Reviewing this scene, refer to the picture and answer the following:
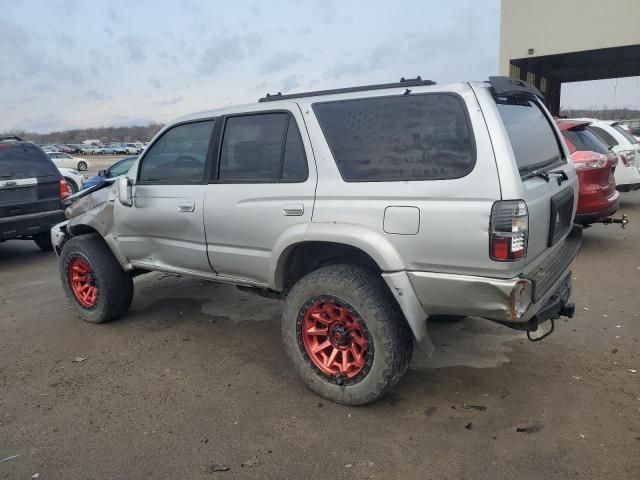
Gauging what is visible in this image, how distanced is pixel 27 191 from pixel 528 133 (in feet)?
22.8

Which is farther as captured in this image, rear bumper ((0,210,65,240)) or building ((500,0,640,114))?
building ((500,0,640,114))

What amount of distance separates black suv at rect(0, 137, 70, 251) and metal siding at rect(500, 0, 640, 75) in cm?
1746

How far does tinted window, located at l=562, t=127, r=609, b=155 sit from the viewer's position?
682cm

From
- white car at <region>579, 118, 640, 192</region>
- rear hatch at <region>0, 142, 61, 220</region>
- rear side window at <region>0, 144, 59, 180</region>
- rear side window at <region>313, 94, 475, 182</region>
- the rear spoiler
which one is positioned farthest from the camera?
white car at <region>579, 118, 640, 192</region>

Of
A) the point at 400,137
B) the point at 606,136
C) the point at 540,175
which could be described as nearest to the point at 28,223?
the point at 400,137

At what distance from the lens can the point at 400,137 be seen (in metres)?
3.00

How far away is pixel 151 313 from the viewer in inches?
202

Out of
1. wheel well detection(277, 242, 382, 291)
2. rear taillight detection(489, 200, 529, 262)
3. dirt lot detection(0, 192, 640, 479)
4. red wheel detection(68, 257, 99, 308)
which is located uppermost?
rear taillight detection(489, 200, 529, 262)

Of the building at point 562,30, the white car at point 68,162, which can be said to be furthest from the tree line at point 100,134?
the building at point 562,30

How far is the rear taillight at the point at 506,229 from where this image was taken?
2.61m

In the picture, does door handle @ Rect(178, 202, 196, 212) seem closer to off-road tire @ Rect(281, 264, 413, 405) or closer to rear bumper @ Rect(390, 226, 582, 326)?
off-road tire @ Rect(281, 264, 413, 405)

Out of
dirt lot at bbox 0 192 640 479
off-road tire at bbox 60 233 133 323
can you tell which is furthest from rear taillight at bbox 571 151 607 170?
off-road tire at bbox 60 233 133 323

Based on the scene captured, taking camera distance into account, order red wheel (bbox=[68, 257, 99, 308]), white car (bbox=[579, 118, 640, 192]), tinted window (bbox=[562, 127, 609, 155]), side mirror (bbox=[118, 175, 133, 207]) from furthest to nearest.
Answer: white car (bbox=[579, 118, 640, 192])
tinted window (bbox=[562, 127, 609, 155])
red wheel (bbox=[68, 257, 99, 308])
side mirror (bbox=[118, 175, 133, 207])

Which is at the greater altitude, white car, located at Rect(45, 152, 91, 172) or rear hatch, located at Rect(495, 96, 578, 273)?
rear hatch, located at Rect(495, 96, 578, 273)
